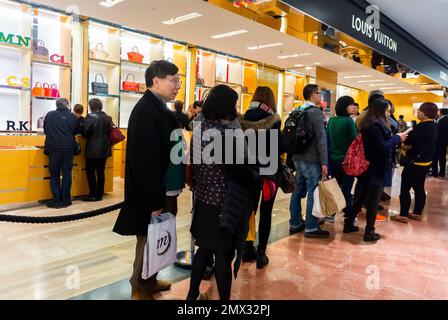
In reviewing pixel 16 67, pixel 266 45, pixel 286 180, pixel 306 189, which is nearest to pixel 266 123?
pixel 286 180

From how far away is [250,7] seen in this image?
12.1 feet

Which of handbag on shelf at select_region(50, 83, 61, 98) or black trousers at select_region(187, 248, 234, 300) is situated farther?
handbag on shelf at select_region(50, 83, 61, 98)

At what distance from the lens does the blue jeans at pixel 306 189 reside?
3551 millimetres

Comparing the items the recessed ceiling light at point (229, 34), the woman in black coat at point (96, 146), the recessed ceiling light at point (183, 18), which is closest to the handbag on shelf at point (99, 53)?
the woman in black coat at point (96, 146)

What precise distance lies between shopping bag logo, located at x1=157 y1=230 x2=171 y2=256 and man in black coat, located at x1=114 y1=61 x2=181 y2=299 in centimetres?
14

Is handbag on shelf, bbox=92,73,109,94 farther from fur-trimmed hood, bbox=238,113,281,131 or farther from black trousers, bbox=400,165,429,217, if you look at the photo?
black trousers, bbox=400,165,429,217

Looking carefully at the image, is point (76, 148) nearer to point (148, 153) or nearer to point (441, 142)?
point (148, 153)

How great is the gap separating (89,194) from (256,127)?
3464mm

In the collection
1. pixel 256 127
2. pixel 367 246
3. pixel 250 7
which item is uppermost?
pixel 250 7

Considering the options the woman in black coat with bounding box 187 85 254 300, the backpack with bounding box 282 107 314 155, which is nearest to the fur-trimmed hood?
the woman in black coat with bounding box 187 85 254 300

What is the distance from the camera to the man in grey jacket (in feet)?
11.1
